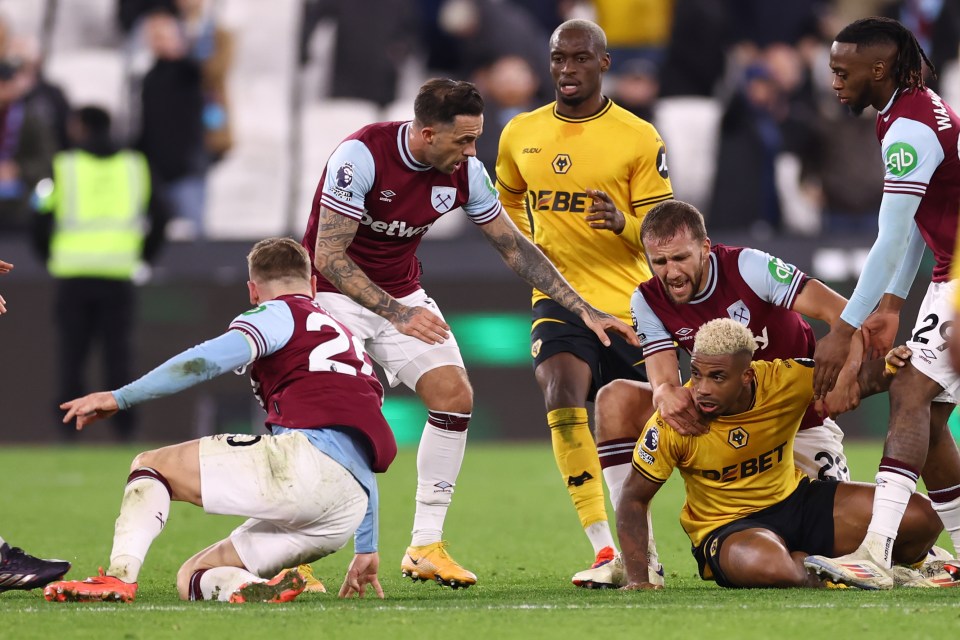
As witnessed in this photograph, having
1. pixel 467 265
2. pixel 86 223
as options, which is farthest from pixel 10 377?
pixel 467 265

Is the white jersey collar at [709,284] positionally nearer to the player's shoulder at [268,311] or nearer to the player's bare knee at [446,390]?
the player's bare knee at [446,390]

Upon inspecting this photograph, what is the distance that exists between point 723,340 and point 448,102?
152 centimetres

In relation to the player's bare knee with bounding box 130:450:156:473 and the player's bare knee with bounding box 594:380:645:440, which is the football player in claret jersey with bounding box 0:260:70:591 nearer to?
the player's bare knee with bounding box 130:450:156:473

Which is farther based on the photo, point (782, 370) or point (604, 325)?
point (604, 325)

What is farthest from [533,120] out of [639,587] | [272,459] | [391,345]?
[272,459]

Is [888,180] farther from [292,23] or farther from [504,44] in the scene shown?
[292,23]

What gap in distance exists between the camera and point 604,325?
20.7ft

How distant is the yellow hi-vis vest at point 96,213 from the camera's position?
42.5 feet

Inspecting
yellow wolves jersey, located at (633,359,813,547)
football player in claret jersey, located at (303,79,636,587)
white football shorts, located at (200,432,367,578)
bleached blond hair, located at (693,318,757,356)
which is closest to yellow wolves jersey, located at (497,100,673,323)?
football player in claret jersey, located at (303,79,636,587)

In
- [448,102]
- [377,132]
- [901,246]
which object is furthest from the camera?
[377,132]

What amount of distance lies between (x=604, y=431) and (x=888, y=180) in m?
1.62

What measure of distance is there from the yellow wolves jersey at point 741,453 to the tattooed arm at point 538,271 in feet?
2.43

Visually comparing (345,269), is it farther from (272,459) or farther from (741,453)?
(741,453)

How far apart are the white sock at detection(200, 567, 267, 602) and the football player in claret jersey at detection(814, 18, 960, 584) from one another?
2.06 metres
